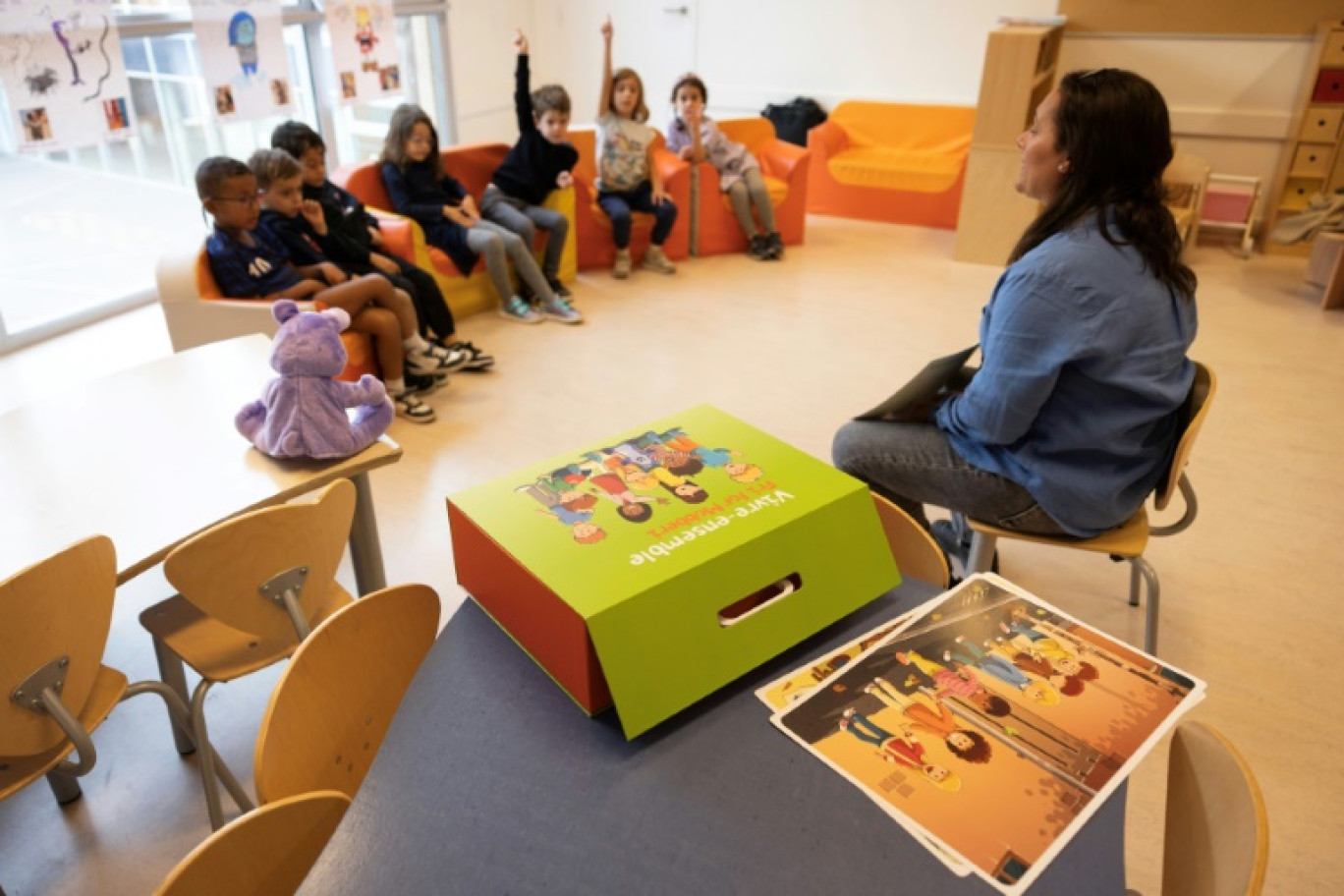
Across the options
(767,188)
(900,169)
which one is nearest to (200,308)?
(767,188)

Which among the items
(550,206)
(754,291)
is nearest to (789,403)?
(754,291)

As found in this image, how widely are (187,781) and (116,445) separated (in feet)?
2.28

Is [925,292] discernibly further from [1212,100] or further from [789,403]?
[1212,100]

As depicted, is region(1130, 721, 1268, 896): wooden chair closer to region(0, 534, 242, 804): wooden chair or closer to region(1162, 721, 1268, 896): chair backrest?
region(1162, 721, 1268, 896): chair backrest

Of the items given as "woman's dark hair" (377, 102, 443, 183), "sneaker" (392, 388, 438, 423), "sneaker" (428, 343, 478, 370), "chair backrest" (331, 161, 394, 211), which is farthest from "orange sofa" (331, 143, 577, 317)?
"sneaker" (392, 388, 438, 423)

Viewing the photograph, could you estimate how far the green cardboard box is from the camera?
979 mm

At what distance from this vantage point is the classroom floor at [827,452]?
1779mm

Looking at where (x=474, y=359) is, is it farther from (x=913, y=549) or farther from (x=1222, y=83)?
(x=1222, y=83)

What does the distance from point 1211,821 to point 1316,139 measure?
18.3 ft

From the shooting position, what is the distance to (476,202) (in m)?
4.49

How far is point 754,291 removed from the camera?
470 cm

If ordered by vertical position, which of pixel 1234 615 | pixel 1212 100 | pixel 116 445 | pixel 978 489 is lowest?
pixel 1234 615

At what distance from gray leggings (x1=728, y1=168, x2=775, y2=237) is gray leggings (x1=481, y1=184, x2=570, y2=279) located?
1.14 m

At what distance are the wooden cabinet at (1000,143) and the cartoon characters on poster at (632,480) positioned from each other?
4.12 meters
